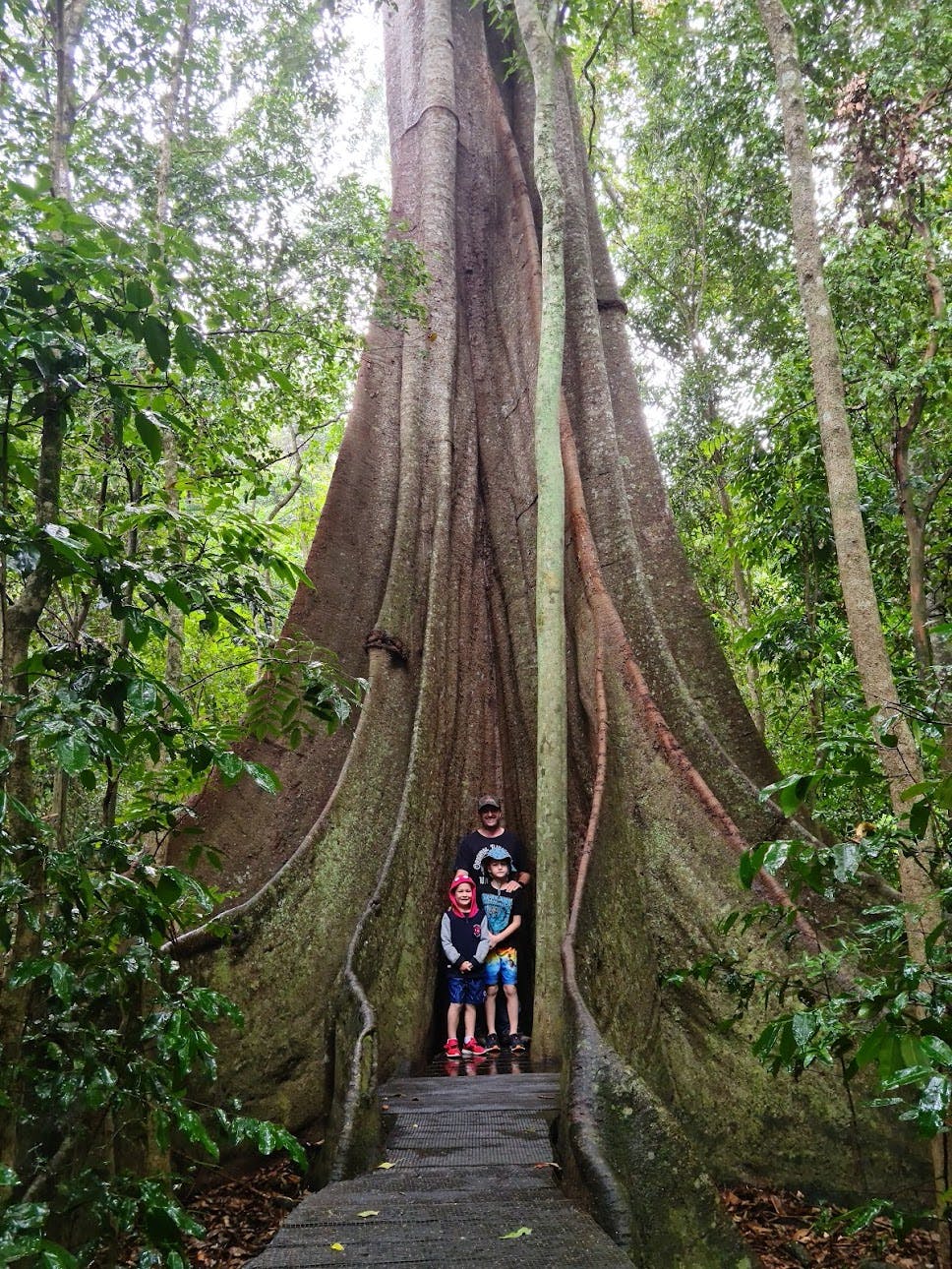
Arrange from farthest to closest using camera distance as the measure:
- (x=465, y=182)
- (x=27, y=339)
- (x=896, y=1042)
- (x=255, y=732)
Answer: (x=465, y=182)
(x=255, y=732)
(x=27, y=339)
(x=896, y=1042)

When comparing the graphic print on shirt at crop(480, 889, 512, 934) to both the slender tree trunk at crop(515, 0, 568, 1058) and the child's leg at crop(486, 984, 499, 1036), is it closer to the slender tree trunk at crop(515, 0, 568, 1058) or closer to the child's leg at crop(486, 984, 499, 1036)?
the child's leg at crop(486, 984, 499, 1036)

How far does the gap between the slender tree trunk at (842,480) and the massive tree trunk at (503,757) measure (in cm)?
95

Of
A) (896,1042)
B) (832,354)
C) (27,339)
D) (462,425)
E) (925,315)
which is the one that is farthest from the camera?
(462,425)

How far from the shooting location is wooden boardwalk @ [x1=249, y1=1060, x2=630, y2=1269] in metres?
2.05

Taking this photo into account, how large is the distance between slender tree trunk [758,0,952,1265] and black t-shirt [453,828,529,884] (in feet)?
7.15

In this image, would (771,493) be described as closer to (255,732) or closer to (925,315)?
(925,315)

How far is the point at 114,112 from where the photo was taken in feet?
21.1

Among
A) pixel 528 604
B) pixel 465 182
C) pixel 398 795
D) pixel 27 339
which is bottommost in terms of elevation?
pixel 398 795

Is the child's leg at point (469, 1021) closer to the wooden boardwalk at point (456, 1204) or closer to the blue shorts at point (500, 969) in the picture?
the blue shorts at point (500, 969)

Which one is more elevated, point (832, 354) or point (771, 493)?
point (771, 493)

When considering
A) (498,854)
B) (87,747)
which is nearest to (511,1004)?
(498,854)

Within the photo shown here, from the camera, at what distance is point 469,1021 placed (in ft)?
14.8

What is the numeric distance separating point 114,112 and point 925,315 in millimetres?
6136

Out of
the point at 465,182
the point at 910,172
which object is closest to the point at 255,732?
the point at 910,172
